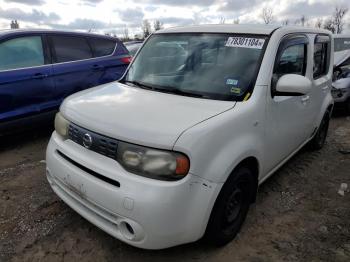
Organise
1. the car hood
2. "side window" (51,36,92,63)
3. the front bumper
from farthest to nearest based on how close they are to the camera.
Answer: "side window" (51,36,92,63), the car hood, the front bumper

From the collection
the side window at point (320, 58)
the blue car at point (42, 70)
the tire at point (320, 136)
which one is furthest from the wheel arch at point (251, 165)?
the blue car at point (42, 70)

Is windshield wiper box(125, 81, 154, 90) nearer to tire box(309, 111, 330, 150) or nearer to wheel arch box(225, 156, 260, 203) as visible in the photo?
wheel arch box(225, 156, 260, 203)

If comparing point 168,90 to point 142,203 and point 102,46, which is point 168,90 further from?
point 102,46

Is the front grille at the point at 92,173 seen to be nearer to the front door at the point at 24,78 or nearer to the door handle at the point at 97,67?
the front door at the point at 24,78

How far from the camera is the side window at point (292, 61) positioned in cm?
344

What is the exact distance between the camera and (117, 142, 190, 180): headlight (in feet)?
7.80

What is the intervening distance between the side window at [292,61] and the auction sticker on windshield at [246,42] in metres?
0.26

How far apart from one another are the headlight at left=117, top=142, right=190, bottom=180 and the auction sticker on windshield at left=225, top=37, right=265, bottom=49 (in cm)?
141

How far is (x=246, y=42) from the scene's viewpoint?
330 cm

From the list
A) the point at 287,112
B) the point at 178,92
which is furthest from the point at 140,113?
the point at 287,112

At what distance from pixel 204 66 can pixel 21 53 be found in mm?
2983

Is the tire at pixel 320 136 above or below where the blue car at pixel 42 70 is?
below

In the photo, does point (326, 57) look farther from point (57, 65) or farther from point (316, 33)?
point (57, 65)

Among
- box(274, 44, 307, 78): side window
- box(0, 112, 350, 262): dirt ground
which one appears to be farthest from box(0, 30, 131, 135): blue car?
box(274, 44, 307, 78): side window
